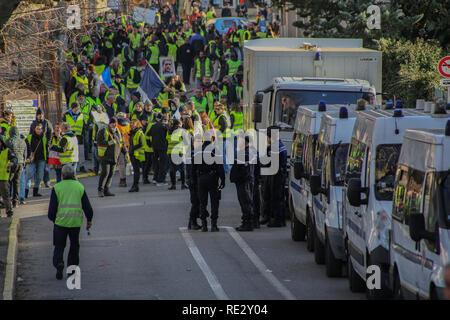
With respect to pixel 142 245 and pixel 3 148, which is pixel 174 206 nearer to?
pixel 3 148

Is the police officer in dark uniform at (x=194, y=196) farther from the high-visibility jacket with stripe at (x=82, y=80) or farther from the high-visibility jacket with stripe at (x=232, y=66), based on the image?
the high-visibility jacket with stripe at (x=232, y=66)

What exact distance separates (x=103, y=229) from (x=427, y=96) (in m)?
10.7

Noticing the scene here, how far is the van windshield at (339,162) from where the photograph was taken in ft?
46.3

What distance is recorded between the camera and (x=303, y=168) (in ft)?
54.9

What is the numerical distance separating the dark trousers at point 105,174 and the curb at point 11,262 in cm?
430

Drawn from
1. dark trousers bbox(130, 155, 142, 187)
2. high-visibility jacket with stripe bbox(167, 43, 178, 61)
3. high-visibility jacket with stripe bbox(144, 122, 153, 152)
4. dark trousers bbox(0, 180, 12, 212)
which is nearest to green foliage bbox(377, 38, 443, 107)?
high-visibility jacket with stripe bbox(144, 122, 153, 152)

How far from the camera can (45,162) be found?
2461 centimetres

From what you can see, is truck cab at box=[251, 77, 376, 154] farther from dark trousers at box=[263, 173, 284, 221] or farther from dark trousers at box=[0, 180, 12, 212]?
dark trousers at box=[0, 180, 12, 212]

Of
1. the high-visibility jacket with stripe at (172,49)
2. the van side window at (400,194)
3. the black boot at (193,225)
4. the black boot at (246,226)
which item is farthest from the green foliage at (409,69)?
the van side window at (400,194)

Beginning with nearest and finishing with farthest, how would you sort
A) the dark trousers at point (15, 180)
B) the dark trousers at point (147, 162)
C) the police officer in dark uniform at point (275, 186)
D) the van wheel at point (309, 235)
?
the van wheel at point (309, 235)
the police officer in dark uniform at point (275, 186)
the dark trousers at point (15, 180)
the dark trousers at point (147, 162)

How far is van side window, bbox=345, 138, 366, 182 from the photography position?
12.6 m

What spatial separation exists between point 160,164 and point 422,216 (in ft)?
56.6

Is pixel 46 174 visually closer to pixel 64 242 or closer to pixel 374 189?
pixel 64 242

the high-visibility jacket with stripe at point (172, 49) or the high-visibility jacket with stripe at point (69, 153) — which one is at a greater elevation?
the high-visibility jacket with stripe at point (172, 49)
